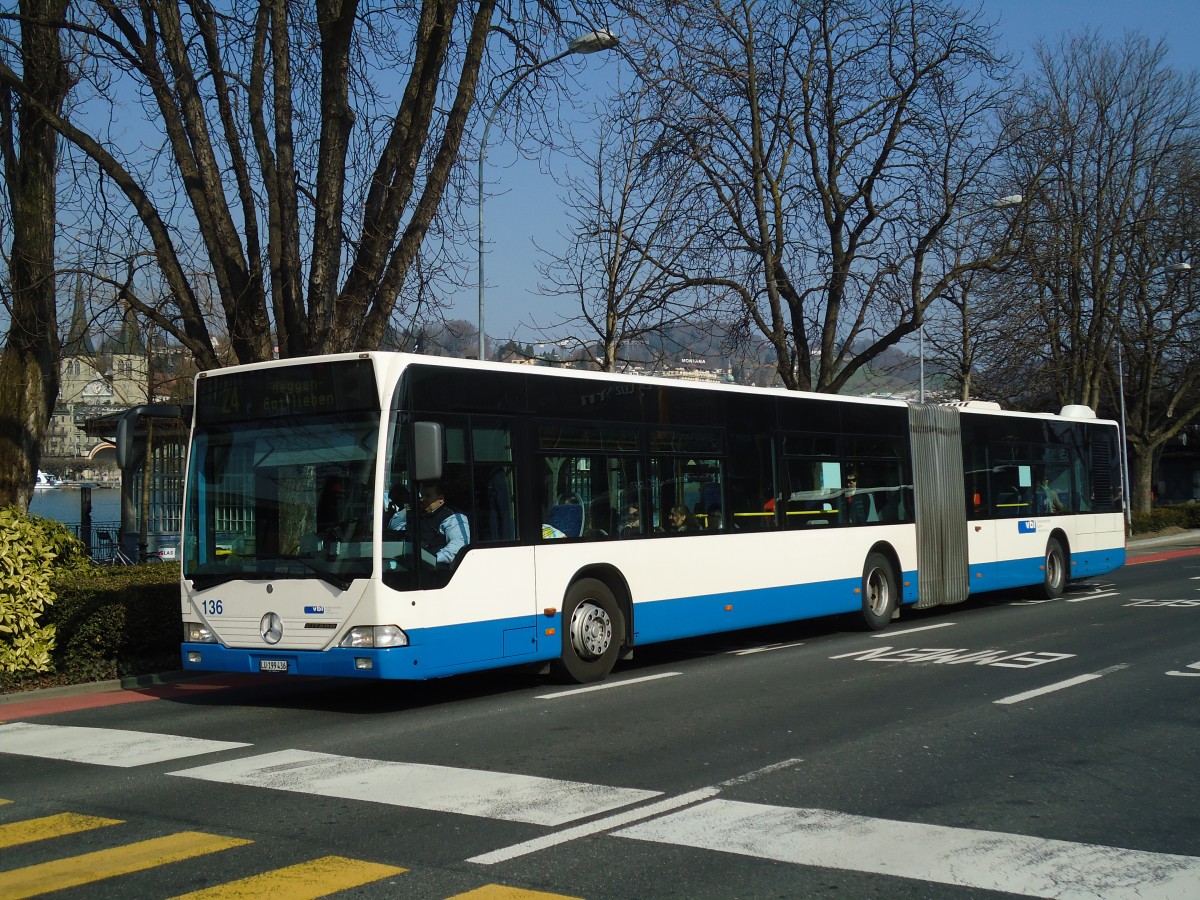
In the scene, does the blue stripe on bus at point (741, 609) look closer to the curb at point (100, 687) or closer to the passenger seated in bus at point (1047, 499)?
the curb at point (100, 687)

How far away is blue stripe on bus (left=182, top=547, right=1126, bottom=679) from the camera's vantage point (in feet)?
33.2

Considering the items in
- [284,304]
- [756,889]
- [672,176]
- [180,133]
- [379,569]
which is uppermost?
[672,176]

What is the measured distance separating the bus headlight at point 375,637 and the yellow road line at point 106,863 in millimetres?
3462

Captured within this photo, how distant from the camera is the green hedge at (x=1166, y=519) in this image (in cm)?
4300

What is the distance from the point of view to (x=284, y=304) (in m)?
15.1

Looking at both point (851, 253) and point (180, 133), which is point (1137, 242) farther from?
point (180, 133)

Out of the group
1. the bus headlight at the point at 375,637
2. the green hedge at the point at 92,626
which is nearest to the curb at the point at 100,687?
the green hedge at the point at 92,626

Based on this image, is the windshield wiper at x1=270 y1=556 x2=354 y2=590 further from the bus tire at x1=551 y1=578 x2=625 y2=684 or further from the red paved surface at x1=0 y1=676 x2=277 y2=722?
the red paved surface at x1=0 y1=676 x2=277 y2=722

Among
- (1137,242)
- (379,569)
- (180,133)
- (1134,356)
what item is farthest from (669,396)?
(1134,356)

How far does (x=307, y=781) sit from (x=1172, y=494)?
75360mm

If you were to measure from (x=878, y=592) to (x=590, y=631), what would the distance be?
20.8 ft

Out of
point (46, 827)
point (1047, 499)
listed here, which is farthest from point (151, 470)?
point (46, 827)

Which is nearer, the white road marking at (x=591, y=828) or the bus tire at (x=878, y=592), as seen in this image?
the white road marking at (x=591, y=828)

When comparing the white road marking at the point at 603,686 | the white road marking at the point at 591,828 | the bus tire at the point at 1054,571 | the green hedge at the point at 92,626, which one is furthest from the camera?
the bus tire at the point at 1054,571
